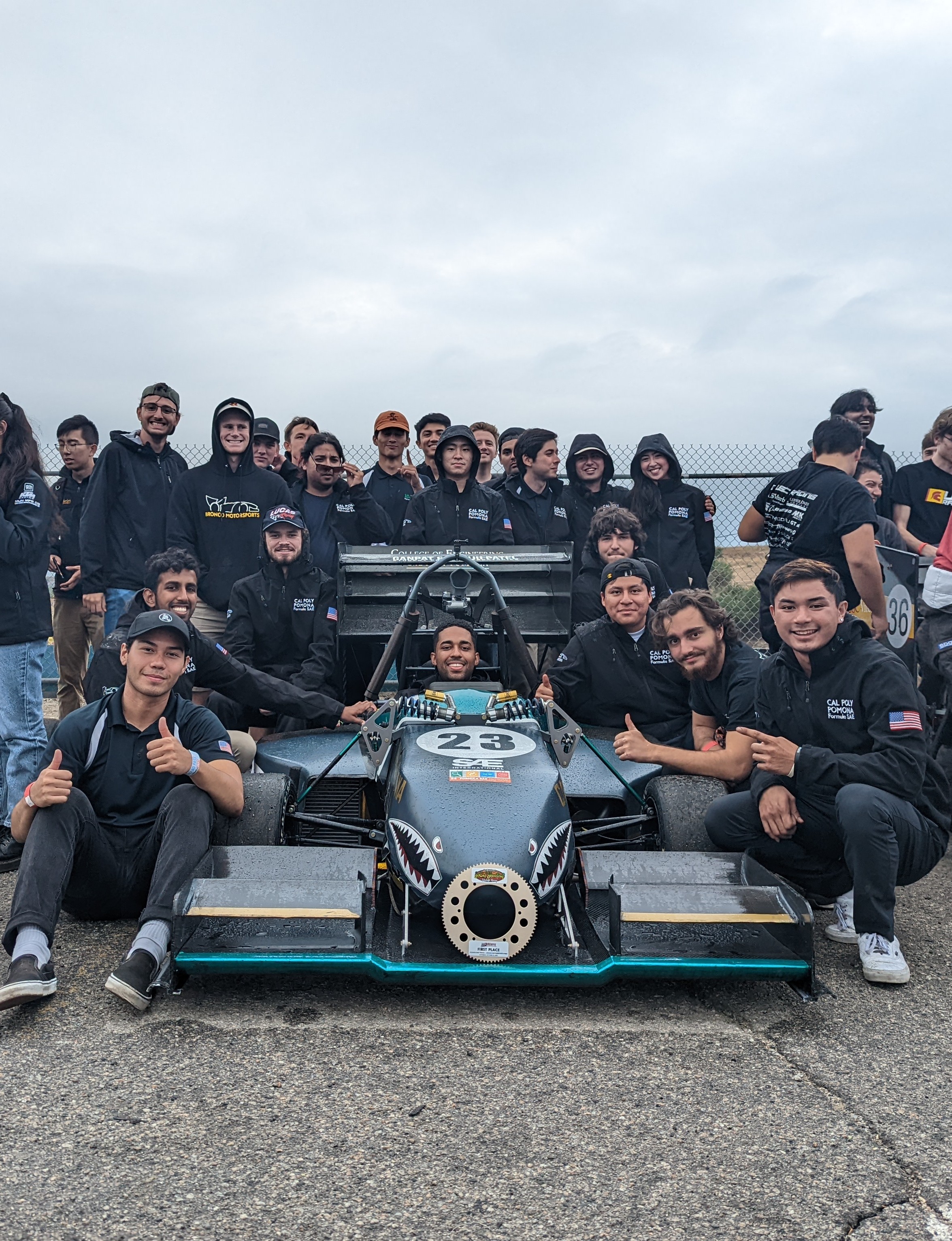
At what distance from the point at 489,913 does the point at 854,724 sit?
1613 millimetres

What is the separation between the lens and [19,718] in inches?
198

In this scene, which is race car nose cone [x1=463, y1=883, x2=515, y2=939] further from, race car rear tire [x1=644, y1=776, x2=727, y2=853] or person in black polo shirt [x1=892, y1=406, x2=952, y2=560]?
person in black polo shirt [x1=892, y1=406, x2=952, y2=560]

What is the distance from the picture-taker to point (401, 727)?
4.36m

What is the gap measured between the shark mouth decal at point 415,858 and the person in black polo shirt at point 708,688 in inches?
45.9

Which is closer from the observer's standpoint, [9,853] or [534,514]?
[9,853]

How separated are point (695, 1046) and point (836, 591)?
1782 mm

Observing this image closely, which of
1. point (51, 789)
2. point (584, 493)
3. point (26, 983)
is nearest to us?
point (26, 983)

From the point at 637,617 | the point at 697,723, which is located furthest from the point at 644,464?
the point at 697,723

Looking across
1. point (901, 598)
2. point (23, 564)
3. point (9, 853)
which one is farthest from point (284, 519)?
point (901, 598)

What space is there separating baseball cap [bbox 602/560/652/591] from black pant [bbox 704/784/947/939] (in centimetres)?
142

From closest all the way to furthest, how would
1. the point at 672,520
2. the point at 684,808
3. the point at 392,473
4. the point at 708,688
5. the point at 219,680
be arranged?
the point at 684,808
the point at 708,688
the point at 219,680
the point at 672,520
the point at 392,473

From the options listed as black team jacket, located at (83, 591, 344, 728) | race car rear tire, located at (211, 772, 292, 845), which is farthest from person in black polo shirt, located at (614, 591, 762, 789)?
black team jacket, located at (83, 591, 344, 728)

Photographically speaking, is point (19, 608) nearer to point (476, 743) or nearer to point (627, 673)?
point (476, 743)

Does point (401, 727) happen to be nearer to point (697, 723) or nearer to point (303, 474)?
point (697, 723)
